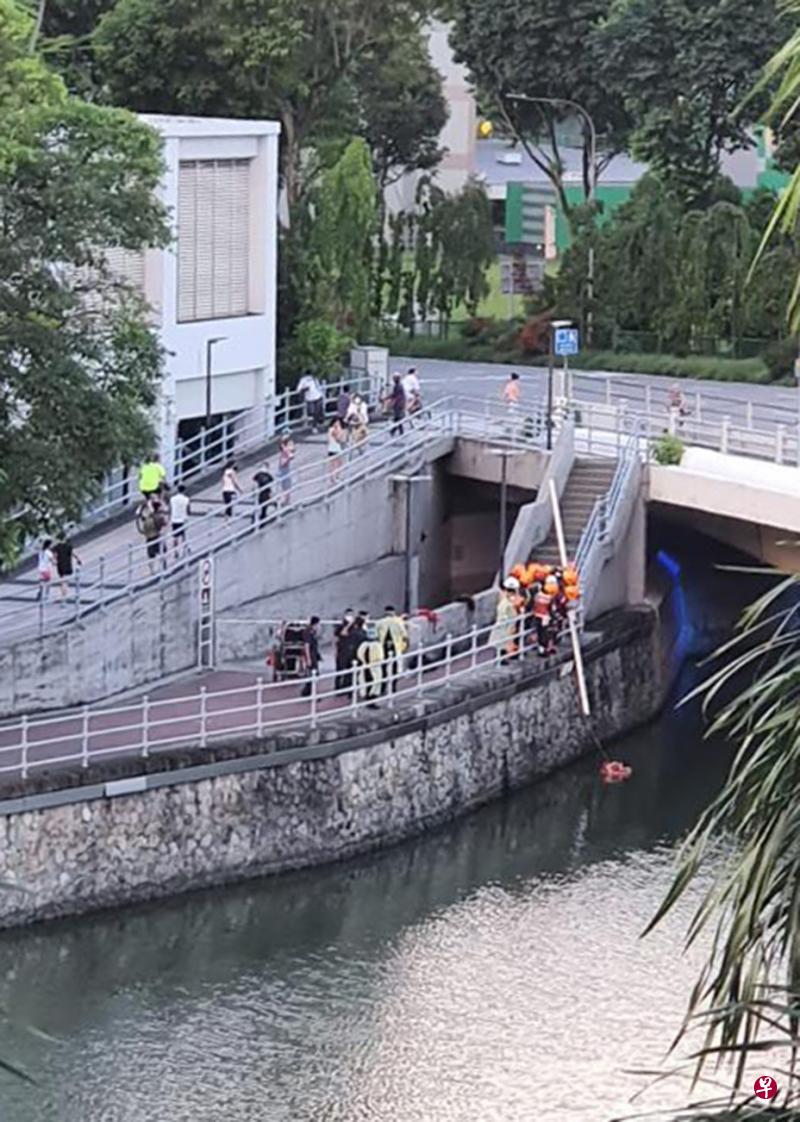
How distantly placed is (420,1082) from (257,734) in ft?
30.3

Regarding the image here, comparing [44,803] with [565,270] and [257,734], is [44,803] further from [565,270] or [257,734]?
[565,270]

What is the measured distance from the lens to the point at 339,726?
135 feet

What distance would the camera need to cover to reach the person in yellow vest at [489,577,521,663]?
45750 millimetres

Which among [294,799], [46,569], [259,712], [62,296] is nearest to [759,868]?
[62,296]

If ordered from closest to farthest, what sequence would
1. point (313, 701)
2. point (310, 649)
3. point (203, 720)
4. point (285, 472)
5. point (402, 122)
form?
point (203, 720), point (313, 701), point (310, 649), point (285, 472), point (402, 122)

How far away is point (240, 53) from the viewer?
65.7m

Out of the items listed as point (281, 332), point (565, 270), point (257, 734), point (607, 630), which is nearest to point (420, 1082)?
point (257, 734)

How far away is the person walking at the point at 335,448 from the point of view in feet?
168

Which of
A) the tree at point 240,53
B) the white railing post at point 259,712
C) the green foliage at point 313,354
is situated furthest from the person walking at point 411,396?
the white railing post at point 259,712

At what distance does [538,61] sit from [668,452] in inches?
1319

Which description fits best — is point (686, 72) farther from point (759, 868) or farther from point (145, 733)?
point (759, 868)

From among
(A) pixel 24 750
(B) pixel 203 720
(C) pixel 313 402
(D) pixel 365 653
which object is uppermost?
(C) pixel 313 402

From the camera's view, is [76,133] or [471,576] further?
[471,576]

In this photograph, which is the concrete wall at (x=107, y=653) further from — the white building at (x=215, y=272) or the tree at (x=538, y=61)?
the tree at (x=538, y=61)
